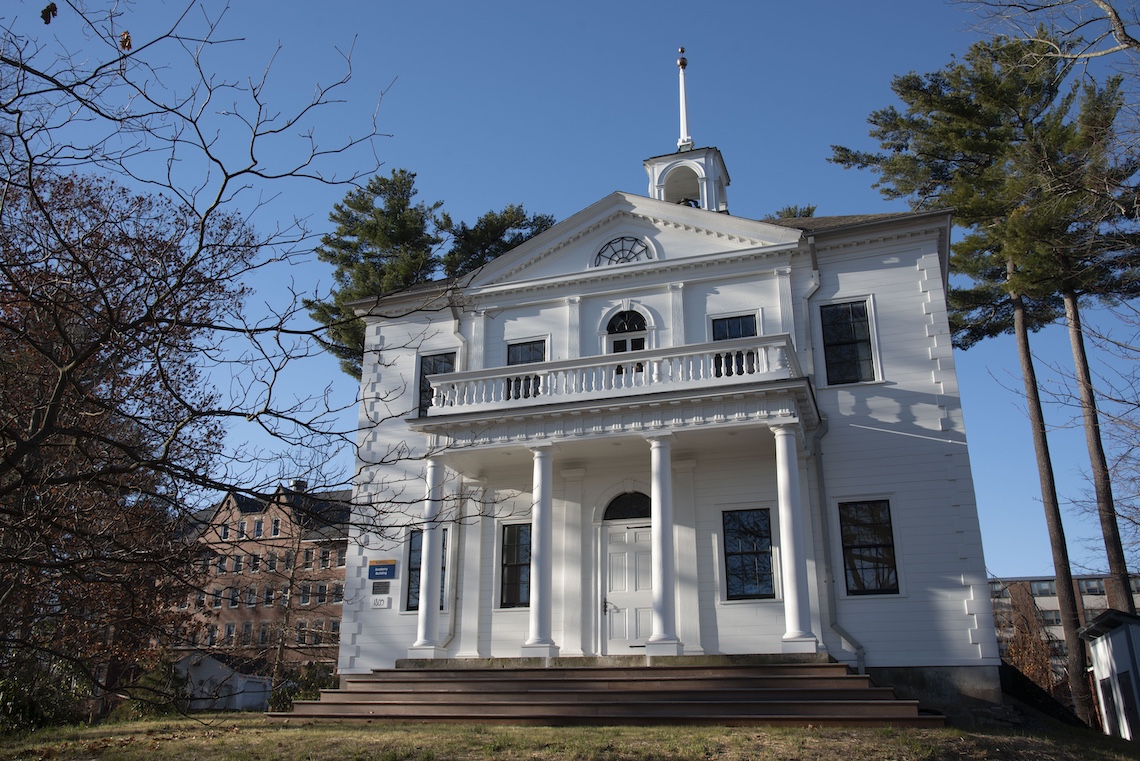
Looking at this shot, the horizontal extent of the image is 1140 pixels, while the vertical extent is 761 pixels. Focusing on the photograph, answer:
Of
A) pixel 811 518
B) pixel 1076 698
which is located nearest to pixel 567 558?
pixel 811 518

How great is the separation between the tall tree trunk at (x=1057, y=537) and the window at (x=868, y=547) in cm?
658

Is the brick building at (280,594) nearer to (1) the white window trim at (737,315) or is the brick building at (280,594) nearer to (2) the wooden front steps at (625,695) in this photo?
(2) the wooden front steps at (625,695)

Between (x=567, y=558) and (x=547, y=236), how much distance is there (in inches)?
297

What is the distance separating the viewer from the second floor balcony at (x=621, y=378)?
17.0 meters

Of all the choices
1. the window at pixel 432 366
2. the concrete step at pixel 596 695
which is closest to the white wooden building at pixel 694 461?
the window at pixel 432 366

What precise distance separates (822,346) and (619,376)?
4.36 meters

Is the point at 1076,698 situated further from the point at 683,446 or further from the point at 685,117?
the point at 685,117

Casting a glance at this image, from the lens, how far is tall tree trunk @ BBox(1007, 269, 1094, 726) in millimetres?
21859

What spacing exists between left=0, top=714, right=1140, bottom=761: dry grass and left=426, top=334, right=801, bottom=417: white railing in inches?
271

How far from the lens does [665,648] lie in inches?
624

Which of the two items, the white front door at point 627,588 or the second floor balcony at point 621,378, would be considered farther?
the white front door at point 627,588

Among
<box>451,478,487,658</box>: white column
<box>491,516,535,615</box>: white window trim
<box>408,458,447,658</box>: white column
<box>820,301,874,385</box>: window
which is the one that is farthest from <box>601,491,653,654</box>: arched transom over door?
<box>820,301,874,385</box>: window

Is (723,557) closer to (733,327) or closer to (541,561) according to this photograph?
(541,561)

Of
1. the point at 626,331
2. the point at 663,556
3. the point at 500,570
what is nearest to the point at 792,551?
the point at 663,556
